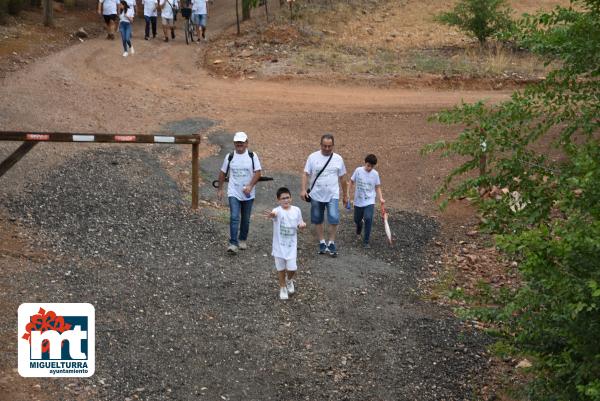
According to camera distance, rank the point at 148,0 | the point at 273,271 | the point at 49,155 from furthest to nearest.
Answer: the point at 148,0
the point at 49,155
the point at 273,271

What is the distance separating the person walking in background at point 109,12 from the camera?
2454 cm

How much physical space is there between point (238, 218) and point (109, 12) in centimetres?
1462

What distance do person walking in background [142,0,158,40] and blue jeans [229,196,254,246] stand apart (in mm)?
14598

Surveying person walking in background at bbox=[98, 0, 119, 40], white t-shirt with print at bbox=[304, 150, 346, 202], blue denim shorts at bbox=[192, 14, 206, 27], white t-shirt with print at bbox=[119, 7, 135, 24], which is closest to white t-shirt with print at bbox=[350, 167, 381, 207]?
white t-shirt with print at bbox=[304, 150, 346, 202]

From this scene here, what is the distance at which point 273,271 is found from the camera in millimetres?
11742

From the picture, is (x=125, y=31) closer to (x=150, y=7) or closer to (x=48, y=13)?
(x=150, y=7)

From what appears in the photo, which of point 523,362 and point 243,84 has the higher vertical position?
point 243,84

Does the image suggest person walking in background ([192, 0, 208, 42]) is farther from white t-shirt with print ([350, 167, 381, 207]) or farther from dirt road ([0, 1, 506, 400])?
white t-shirt with print ([350, 167, 381, 207])

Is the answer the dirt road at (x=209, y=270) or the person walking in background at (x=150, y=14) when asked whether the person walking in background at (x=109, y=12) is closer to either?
the person walking in background at (x=150, y=14)

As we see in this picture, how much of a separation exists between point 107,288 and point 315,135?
9199mm

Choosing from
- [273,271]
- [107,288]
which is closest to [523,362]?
[273,271]

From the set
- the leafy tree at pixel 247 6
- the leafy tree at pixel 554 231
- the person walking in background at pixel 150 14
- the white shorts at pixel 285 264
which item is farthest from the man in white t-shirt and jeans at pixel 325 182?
the leafy tree at pixel 247 6

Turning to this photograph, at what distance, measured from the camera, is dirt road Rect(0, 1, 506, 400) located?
916cm

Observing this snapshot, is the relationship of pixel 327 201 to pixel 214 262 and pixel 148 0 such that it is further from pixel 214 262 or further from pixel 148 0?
pixel 148 0
